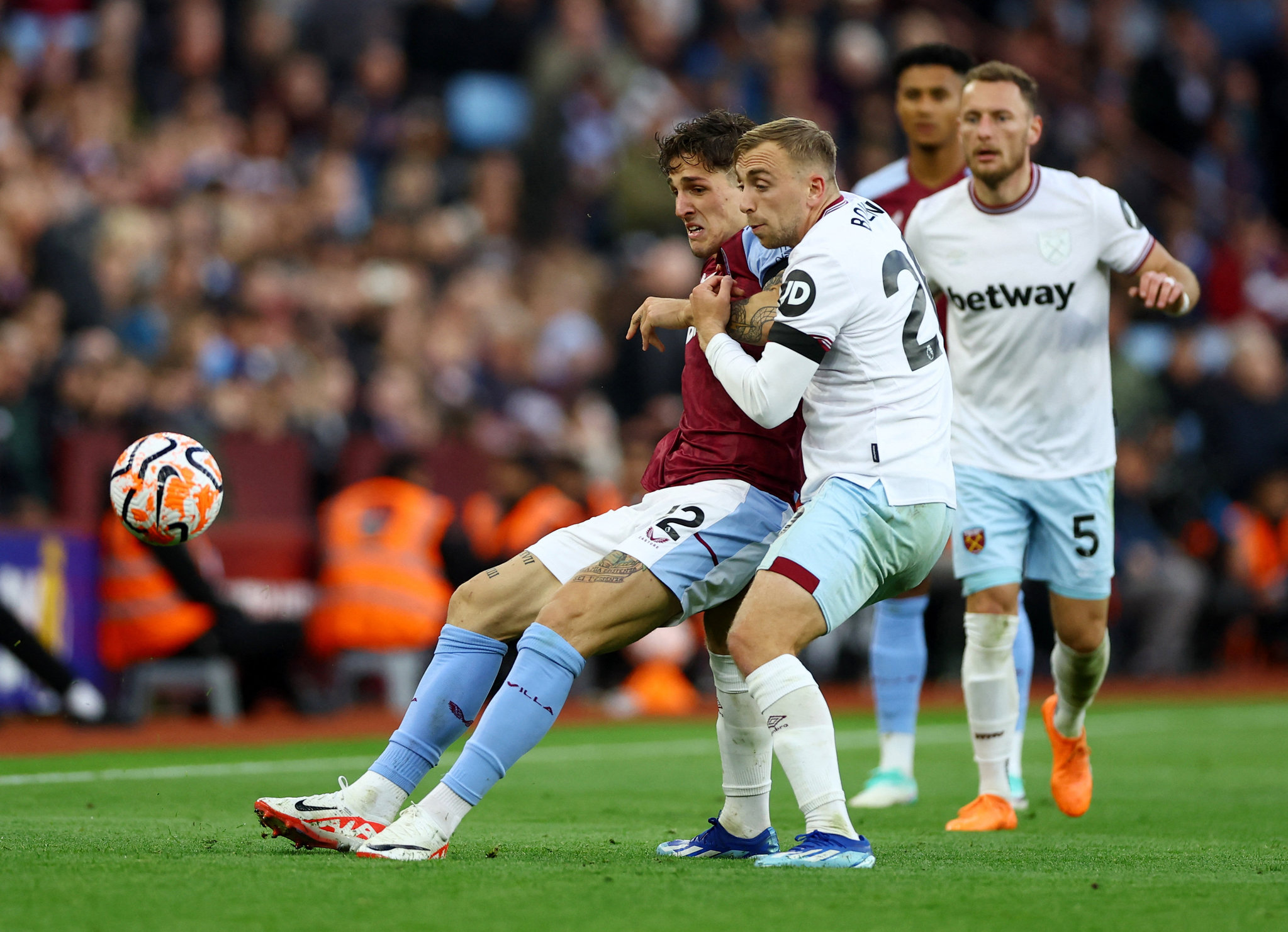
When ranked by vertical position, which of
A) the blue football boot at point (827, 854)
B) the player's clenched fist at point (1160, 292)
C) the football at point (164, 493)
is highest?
the player's clenched fist at point (1160, 292)

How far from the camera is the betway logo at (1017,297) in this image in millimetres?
6965

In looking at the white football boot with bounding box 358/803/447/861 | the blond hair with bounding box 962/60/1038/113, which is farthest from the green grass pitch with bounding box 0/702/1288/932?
the blond hair with bounding box 962/60/1038/113

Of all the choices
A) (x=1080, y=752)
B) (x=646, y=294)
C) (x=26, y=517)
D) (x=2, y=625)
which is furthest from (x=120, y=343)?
(x=1080, y=752)

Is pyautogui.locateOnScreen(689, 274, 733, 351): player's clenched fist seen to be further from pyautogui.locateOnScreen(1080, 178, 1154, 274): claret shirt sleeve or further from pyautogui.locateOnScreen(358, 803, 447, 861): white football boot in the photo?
pyautogui.locateOnScreen(1080, 178, 1154, 274): claret shirt sleeve

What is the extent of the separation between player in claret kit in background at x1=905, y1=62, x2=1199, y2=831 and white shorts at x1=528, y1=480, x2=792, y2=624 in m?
1.85

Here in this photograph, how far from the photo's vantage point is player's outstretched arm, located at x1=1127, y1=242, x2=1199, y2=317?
6418mm

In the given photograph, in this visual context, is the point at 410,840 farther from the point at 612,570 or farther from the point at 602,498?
the point at 602,498

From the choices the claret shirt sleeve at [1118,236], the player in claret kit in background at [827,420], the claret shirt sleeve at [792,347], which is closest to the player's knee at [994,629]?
the claret shirt sleeve at [1118,236]

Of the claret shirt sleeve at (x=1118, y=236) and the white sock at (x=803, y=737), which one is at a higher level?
the claret shirt sleeve at (x=1118, y=236)

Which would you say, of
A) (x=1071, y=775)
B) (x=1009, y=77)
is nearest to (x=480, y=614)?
(x=1071, y=775)

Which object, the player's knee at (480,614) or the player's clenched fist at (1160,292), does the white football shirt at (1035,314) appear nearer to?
the player's clenched fist at (1160,292)

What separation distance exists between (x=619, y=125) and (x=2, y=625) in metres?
8.66

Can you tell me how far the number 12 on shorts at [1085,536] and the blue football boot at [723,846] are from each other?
212 cm

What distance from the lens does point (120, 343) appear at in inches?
500
